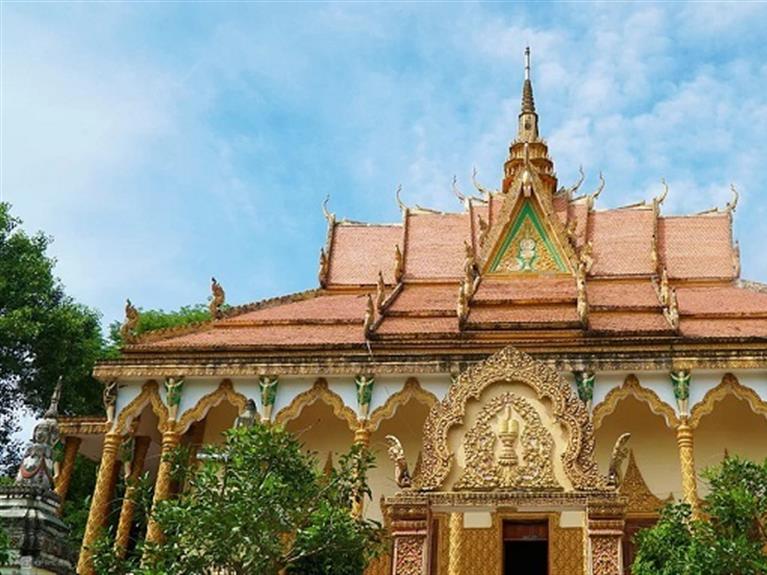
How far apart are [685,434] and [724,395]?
3.10 feet

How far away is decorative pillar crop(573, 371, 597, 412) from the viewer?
1491cm

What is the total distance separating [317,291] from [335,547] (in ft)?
41.7

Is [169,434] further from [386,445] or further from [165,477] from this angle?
[386,445]

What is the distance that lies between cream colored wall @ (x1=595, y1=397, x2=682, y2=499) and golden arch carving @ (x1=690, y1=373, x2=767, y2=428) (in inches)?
54.1

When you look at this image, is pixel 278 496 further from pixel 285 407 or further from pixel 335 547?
pixel 285 407

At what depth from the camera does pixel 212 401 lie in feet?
52.5

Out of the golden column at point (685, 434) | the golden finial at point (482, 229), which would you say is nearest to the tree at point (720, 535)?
the golden column at point (685, 434)

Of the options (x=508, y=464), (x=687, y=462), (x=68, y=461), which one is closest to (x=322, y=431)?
(x=68, y=461)

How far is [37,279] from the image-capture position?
22.1m

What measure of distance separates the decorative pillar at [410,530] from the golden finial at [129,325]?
8812mm

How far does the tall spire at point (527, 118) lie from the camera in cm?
2419

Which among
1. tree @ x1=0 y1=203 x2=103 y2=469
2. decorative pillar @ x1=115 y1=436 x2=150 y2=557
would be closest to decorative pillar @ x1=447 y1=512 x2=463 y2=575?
decorative pillar @ x1=115 y1=436 x2=150 y2=557

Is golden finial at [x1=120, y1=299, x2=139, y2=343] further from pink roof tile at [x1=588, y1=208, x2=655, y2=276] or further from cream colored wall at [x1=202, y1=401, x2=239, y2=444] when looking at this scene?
pink roof tile at [x1=588, y1=208, x2=655, y2=276]

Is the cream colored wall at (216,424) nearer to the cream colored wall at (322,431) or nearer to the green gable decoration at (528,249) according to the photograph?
the cream colored wall at (322,431)
